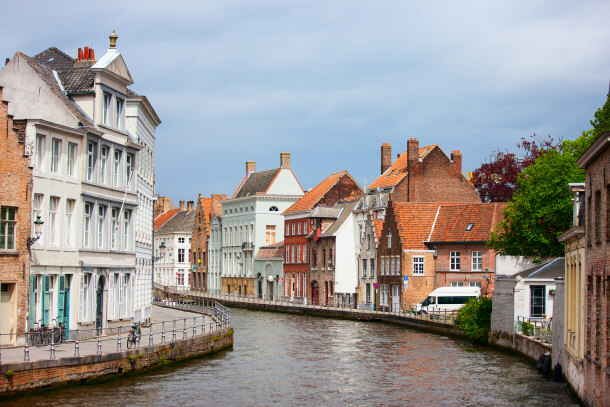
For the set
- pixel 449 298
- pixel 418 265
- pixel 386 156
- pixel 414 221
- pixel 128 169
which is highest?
pixel 386 156

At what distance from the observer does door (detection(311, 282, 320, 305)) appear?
266 ft

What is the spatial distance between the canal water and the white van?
13.8m

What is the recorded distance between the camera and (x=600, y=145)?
798 inches

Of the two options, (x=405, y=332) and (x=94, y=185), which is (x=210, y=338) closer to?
(x=94, y=185)

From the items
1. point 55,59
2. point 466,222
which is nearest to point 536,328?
point 55,59

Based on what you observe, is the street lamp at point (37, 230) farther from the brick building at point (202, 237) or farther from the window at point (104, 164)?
the brick building at point (202, 237)

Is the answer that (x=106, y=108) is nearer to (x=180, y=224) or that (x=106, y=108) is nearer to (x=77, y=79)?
(x=77, y=79)

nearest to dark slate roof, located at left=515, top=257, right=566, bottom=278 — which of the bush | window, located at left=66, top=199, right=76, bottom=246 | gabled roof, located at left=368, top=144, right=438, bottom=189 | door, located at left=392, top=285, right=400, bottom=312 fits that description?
the bush

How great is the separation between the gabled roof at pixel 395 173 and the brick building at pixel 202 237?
35592 millimetres

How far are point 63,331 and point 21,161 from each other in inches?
233

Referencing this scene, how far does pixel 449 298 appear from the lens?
5900cm

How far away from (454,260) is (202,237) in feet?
186

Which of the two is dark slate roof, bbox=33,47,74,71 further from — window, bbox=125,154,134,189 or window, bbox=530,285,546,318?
window, bbox=530,285,546,318

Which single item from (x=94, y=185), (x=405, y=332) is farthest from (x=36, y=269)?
(x=405, y=332)
